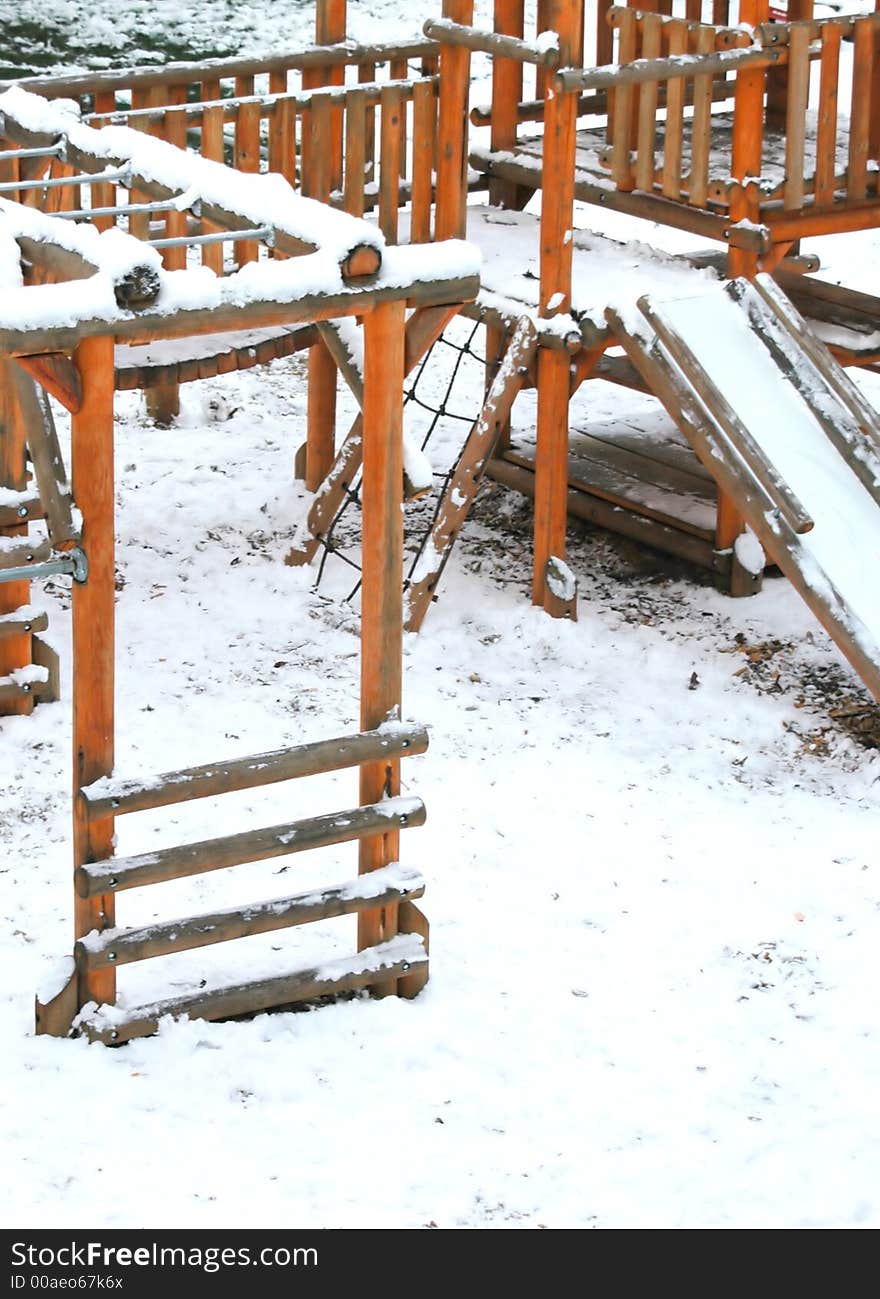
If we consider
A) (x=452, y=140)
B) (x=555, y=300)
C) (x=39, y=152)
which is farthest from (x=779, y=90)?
(x=39, y=152)

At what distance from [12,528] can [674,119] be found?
2.94 meters

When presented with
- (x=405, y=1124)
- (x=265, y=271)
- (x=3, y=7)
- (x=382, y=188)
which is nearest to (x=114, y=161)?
(x=265, y=271)

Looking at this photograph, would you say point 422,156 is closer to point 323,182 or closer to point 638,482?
point 323,182

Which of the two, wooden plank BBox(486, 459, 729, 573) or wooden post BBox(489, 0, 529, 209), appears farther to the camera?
wooden post BBox(489, 0, 529, 209)

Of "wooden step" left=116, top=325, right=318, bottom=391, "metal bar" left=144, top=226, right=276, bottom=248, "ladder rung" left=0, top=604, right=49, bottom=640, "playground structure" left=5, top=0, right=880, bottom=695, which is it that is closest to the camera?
"metal bar" left=144, top=226, right=276, bottom=248

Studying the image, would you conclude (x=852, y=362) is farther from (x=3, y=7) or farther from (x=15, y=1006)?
(x=3, y=7)

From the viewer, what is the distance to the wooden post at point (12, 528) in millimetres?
6648

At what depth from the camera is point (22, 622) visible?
6.88 metres

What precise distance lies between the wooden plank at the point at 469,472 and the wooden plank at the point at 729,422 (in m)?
0.53

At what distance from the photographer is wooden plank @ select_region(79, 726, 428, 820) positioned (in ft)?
16.0

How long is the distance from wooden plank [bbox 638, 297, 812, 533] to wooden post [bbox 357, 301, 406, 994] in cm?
222

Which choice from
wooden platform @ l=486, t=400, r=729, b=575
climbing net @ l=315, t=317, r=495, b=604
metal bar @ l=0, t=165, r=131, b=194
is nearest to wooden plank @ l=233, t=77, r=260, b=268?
climbing net @ l=315, t=317, r=495, b=604

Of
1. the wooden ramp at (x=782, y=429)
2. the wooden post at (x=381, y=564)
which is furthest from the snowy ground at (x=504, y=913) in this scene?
the wooden ramp at (x=782, y=429)

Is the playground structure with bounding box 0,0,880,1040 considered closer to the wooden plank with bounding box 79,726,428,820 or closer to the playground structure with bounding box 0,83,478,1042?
the playground structure with bounding box 0,83,478,1042
